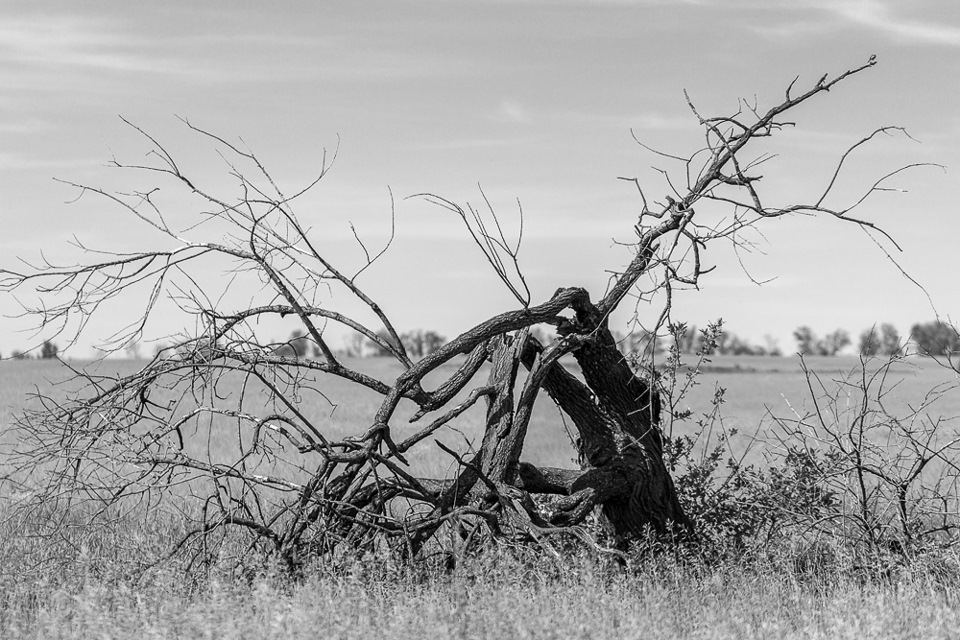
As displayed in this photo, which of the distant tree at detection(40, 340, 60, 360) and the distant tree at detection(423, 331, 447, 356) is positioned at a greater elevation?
the distant tree at detection(423, 331, 447, 356)

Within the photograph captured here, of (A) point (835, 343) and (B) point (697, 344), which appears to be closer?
(B) point (697, 344)

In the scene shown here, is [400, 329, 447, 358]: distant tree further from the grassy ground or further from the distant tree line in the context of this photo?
the grassy ground

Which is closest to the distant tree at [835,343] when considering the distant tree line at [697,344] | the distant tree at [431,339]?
the distant tree line at [697,344]

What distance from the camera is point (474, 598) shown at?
5.97 metres

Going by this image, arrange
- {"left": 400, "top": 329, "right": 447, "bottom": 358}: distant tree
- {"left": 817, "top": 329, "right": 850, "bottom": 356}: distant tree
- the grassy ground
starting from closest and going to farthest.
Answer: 1. the grassy ground
2. {"left": 400, "top": 329, "right": 447, "bottom": 358}: distant tree
3. {"left": 817, "top": 329, "right": 850, "bottom": 356}: distant tree

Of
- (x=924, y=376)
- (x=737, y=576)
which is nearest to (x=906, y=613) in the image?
(x=737, y=576)

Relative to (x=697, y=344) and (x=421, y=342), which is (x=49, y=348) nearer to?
(x=697, y=344)

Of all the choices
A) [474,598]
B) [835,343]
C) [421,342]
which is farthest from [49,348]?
[835,343]

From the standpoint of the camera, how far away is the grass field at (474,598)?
526cm

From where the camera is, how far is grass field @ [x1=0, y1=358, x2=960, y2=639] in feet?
17.3

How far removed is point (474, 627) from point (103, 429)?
3090mm

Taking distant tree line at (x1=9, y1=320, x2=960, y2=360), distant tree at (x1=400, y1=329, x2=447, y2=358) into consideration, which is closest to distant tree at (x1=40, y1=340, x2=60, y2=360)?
distant tree line at (x1=9, y1=320, x2=960, y2=360)

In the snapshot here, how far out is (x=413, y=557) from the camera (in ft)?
Answer: 23.2

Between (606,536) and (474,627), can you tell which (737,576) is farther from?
(474,627)
